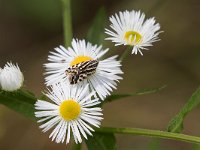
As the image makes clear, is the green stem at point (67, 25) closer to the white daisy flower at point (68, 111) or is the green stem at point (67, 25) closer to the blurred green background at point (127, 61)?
the white daisy flower at point (68, 111)

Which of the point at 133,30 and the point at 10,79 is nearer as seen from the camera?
the point at 10,79

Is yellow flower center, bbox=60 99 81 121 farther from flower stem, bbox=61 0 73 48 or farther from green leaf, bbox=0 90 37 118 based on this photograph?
flower stem, bbox=61 0 73 48

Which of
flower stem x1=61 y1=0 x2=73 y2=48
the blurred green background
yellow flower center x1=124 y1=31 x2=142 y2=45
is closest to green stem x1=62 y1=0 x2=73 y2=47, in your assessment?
flower stem x1=61 y1=0 x2=73 y2=48

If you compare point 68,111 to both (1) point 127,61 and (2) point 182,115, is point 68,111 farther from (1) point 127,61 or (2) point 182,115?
(1) point 127,61

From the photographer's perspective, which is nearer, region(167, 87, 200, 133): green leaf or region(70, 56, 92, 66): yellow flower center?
region(167, 87, 200, 133): green leaf

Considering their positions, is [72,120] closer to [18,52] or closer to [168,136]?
[168,136]

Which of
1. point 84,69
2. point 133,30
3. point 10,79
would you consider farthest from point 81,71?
point 133,30
